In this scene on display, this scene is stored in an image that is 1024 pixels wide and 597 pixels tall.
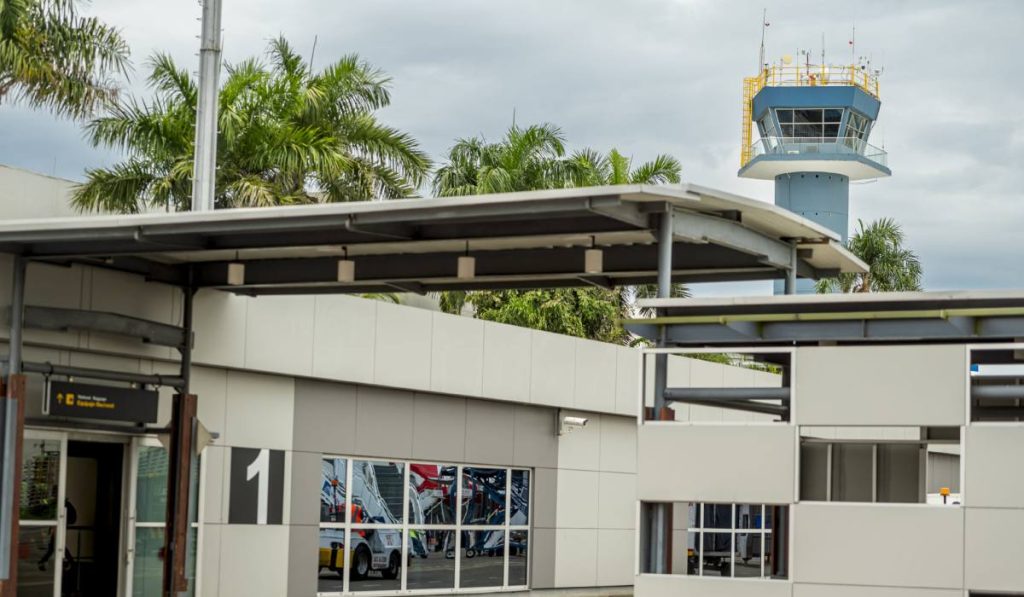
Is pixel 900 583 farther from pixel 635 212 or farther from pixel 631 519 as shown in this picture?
pixel 631 519

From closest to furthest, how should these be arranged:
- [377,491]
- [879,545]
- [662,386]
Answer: [879,545]
[662,386]
[377,491]

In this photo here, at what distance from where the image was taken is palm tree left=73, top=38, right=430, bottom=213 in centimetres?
2700

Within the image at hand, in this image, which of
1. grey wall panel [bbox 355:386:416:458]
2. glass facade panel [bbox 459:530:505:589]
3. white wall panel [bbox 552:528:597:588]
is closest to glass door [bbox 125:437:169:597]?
grey wall panel [bbox 355:386:416:458]

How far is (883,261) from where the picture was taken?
161ft

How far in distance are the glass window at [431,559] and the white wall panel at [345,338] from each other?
123 inches

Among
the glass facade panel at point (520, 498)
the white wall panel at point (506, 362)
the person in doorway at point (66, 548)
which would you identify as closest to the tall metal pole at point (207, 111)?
the person in doorway at point (66, 548)

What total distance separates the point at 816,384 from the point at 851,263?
4900 millimetres

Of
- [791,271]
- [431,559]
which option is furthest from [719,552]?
[791,271]

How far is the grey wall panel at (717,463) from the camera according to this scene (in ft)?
41.5

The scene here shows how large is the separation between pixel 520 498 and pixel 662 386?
43.2 ft

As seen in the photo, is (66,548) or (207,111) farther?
(207,111)

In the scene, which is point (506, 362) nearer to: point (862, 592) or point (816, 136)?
point (862, 592)

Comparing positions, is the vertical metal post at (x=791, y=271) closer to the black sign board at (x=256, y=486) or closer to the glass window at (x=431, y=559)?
the black sign board at (x=256, y=486)

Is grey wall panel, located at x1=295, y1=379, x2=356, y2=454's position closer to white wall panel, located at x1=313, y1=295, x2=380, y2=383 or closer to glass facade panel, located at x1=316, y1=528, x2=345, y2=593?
white wall panel, located at x1=313, y1=295, x2=380, y2=383
